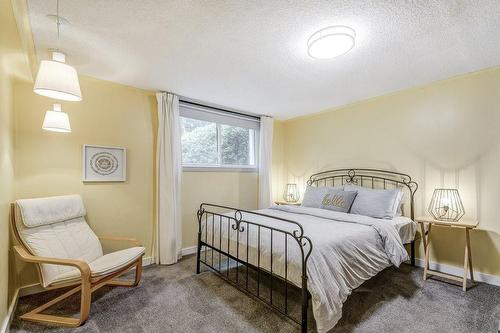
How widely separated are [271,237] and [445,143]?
2515 mm

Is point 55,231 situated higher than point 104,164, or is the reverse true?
point 104,164

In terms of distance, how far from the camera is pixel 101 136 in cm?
293

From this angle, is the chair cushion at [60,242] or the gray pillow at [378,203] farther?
the gray pillow at [378,203]

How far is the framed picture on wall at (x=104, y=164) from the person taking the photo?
281cm

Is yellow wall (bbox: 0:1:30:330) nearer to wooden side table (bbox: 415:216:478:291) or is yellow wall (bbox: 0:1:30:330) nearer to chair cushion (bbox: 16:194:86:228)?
chair cushion (bbox: 16:194:86:228)

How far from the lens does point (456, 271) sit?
2793 mm

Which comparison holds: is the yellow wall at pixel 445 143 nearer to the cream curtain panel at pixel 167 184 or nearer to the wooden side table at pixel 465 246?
the wooden side table at pixel 465 246

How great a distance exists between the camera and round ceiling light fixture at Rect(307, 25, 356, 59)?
6.18ft

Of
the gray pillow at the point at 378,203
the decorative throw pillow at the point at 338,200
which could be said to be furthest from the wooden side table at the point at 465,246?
the decorative throw pillow at the point at 338,200

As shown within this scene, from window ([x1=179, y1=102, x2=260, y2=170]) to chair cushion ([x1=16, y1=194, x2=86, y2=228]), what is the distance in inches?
57.6

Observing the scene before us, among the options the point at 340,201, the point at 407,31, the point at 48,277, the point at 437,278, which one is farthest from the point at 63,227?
the point at 437,278

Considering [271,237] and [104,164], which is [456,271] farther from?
[104,164]

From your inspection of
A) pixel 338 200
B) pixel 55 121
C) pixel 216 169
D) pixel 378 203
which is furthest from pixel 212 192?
pixel 378 203

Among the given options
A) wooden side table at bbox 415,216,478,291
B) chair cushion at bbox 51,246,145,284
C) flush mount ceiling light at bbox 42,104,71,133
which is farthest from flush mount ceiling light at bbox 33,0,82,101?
wooden side table at bbox 415,216,478,291
